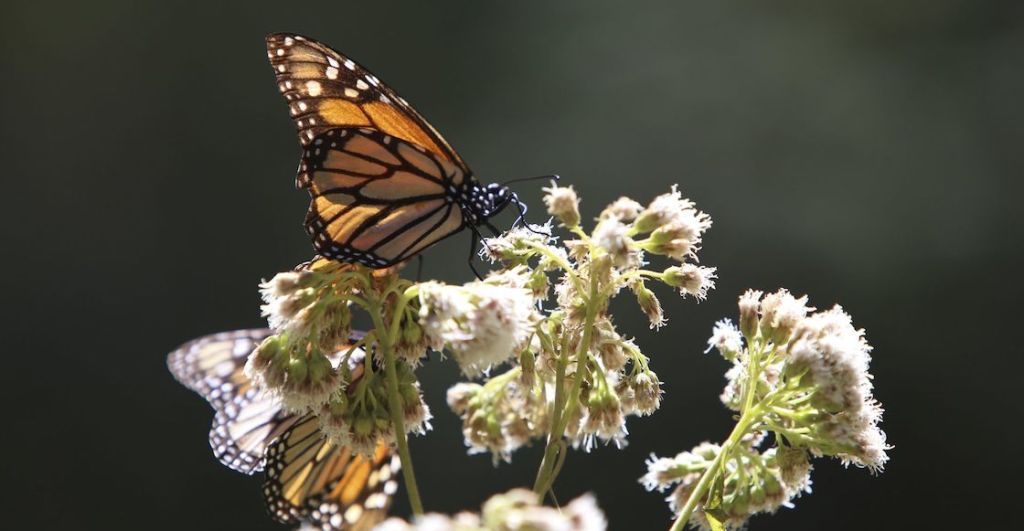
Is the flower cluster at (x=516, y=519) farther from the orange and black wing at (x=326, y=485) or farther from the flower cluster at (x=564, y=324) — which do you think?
the orange and black wing at (x=326, y=485)

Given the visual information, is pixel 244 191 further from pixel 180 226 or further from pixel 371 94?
pixel 371 94

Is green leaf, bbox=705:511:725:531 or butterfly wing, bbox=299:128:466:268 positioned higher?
butterfly wing, bbox=299:128:466:268

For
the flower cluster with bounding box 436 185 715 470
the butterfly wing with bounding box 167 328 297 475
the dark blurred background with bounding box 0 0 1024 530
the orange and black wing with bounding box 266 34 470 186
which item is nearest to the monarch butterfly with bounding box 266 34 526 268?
the orange and black wing with bounding box 266 34 470 186

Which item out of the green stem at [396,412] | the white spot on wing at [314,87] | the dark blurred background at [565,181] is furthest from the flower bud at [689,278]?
the dark blurred background at [565,181]

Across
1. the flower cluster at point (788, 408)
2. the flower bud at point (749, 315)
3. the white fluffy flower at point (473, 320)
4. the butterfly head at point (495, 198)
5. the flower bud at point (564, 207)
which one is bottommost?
the white fluffy flower at point (473, 320)

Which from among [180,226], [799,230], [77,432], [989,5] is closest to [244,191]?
[180,226]

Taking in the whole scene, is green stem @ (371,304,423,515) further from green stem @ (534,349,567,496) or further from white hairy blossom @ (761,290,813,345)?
white hairy blossom @ (761,290,813,345)

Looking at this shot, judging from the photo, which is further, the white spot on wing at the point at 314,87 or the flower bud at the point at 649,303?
the white spot on wing at the point at 314,87
